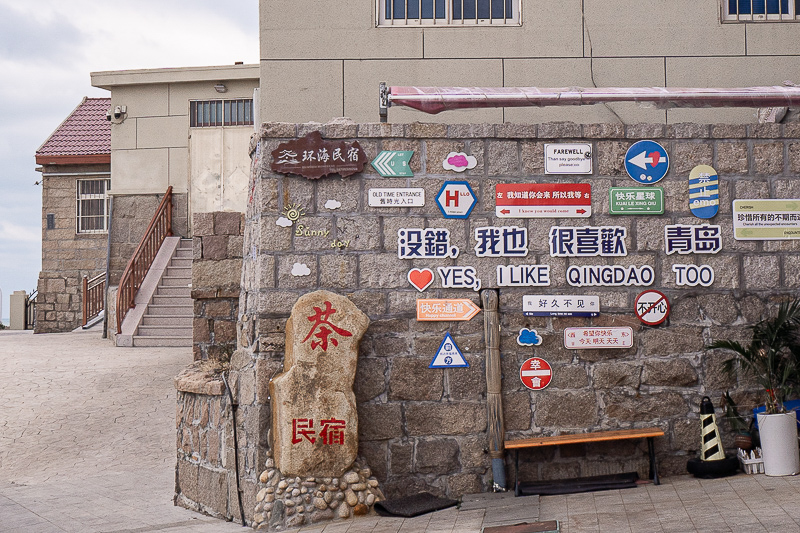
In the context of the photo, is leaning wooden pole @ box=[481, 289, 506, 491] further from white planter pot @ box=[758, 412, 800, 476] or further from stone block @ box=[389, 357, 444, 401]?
white planter pot @ box=[758, 412, 800, 476]

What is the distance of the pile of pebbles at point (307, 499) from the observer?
5543 millimetres

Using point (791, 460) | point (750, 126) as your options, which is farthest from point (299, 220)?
point (791, 460)

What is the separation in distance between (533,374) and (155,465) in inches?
181

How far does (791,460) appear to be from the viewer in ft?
18.7

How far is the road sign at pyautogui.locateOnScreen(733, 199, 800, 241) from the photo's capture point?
20.3 ft

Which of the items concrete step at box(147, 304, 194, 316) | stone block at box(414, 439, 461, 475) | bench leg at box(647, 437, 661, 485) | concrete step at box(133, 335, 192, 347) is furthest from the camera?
concrete step at box(147, 304, 194, 316)

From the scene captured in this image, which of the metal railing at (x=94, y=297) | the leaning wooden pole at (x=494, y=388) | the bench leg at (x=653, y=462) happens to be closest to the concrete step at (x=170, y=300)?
the metal railing at (x=94, y=297)

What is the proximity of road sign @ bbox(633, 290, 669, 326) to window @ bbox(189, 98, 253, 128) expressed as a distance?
11.8 m

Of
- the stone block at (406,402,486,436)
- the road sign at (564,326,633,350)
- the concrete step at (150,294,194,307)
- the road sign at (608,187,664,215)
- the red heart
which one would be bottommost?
the stone block at (406,402,486,436)

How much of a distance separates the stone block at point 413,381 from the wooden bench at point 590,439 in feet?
2.16

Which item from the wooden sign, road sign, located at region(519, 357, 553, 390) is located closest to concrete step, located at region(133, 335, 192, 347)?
the wooden sign

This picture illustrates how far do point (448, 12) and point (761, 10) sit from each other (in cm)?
325

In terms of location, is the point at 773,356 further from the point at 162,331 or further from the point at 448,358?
the point at 162,331

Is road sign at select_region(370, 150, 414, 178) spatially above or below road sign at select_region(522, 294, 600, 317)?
above
